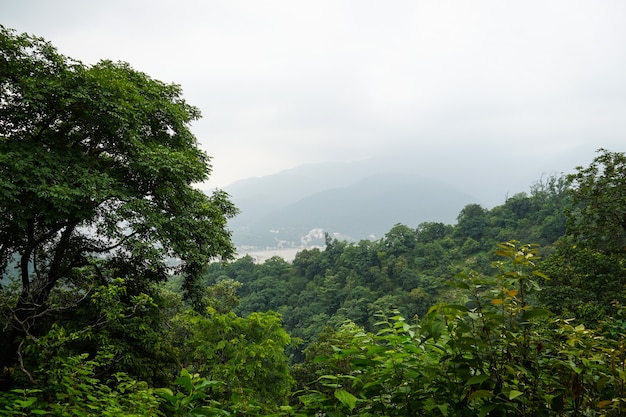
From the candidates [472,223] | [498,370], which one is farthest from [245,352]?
[472,223]

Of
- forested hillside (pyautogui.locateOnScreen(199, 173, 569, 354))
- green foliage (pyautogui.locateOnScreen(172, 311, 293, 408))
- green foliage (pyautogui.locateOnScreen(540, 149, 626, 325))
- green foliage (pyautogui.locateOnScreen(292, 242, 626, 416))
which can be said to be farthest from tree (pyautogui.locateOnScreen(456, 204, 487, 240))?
green foliage (pyautogui.locateOnScreen(292, 242, 626, 416))

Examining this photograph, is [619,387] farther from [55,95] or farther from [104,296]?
[55,95]

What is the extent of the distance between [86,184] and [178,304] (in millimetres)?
9361

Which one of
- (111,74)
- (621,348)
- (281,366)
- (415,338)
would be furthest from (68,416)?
(281,366)

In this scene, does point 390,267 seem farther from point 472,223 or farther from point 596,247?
point 596,247

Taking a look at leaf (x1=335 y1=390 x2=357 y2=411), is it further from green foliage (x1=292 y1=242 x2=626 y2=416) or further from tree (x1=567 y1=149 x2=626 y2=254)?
tree (x1=567 y1=149 x2=626 y2=254)

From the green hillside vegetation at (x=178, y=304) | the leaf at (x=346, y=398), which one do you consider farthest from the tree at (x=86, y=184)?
the leaf at (x=346, y=398)

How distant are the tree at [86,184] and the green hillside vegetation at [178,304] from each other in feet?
0.14

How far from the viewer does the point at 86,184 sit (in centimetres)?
684

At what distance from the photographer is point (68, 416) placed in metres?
2.14

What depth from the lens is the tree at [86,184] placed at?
6805 millimetres

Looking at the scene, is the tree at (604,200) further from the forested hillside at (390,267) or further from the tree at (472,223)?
the tree at (472,223)

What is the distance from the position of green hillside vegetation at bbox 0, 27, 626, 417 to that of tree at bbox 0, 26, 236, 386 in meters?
0.04

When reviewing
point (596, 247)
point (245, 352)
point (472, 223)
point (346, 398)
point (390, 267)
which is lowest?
point (390, 267)
